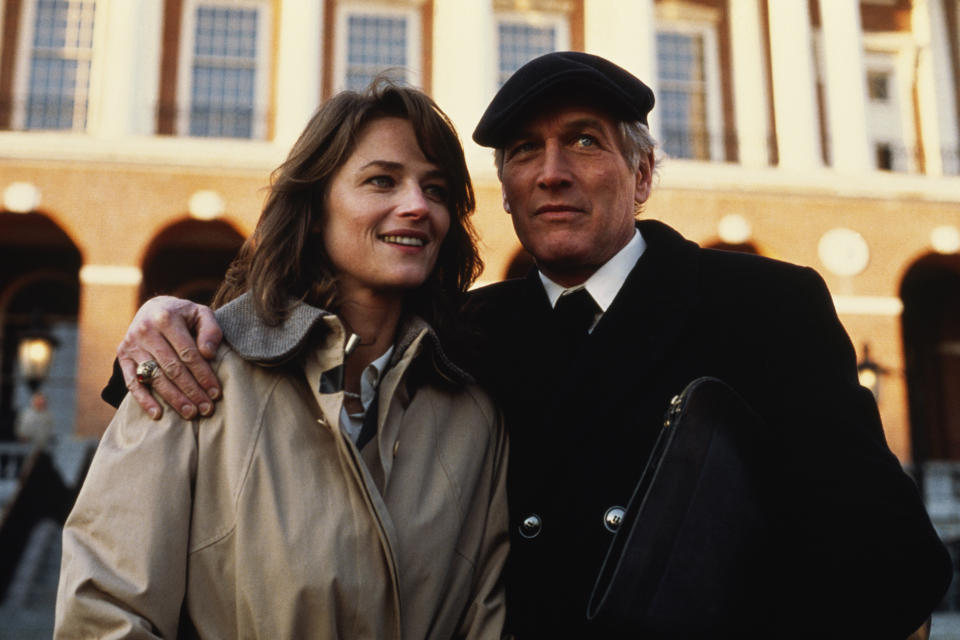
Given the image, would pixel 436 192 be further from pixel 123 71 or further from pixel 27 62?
pixel 27 62

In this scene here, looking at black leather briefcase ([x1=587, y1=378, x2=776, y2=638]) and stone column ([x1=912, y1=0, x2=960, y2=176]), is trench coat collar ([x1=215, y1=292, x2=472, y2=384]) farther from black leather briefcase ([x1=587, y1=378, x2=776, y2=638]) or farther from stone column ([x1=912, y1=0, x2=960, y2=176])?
stone column ([x1=912, y1=0, x2=960, y2=176])

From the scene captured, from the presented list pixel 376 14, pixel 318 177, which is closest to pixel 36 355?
pixel 376 14

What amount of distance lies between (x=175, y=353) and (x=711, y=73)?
61.8 ft

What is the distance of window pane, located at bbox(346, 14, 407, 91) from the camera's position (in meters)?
18.4

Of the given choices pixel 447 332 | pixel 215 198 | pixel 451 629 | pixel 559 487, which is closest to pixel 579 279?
pixel 447 332

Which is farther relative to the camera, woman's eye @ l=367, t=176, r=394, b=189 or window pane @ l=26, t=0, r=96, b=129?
window pane @ l=26, t=0, r=96, b=129

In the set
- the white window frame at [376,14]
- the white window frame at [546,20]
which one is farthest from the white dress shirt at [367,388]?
the white window frame at [546,20]

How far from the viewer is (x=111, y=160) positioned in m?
15.7

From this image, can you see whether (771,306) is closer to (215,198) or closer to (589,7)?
(215,198)

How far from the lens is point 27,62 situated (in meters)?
17.3

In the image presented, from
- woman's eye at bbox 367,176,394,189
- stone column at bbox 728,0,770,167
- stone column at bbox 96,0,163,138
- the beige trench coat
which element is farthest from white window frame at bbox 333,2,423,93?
the beige trench coat

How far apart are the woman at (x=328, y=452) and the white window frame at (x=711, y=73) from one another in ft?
56.5

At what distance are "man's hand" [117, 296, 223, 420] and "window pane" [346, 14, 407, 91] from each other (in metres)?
16.6

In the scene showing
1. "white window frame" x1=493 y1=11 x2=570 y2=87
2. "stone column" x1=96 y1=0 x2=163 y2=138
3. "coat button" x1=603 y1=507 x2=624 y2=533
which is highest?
"white window frame" x1=493 y1=11 x2=570 y2=87
